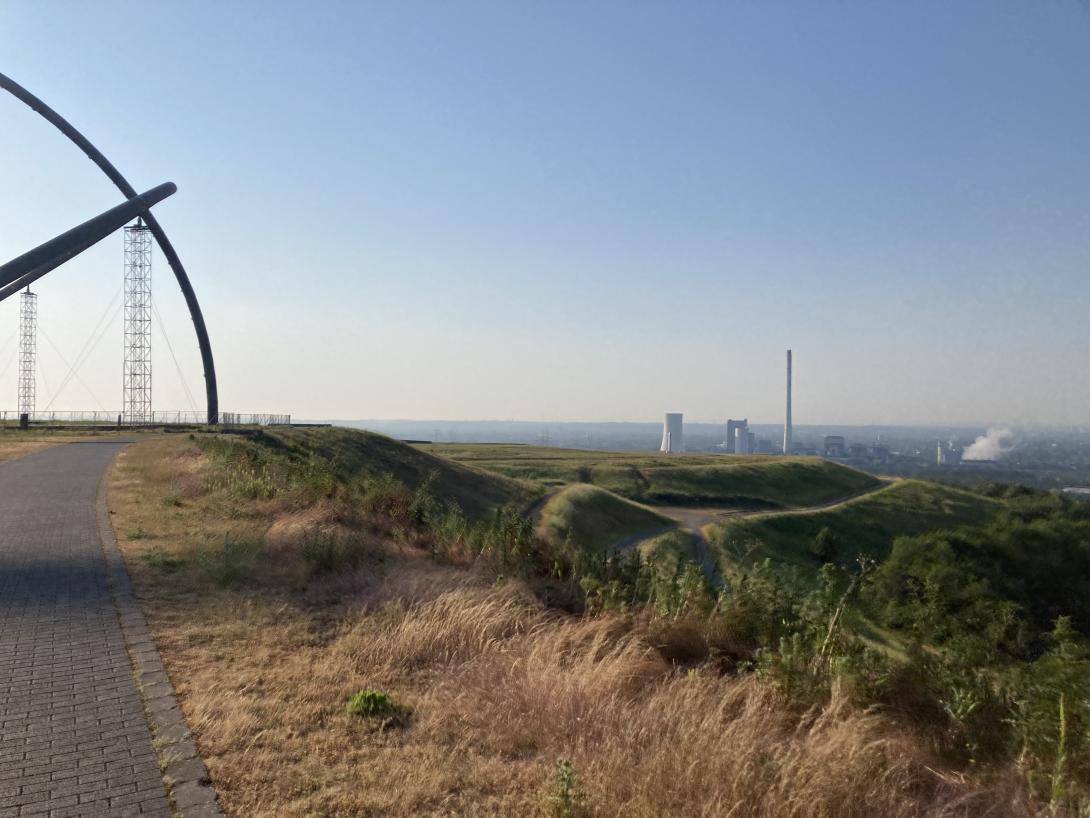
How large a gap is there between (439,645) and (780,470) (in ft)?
245

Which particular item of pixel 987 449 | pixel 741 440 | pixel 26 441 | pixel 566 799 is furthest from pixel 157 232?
pixel 987 449

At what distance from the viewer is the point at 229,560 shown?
834 centimetres

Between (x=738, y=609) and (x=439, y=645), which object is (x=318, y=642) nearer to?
(x=439, y=645)

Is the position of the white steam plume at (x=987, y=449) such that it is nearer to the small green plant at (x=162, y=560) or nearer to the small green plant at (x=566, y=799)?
the small green plant at (x=162, y=560)

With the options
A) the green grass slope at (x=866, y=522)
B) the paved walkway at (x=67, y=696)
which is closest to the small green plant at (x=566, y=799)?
the paved walkway at (x=67, y=696)

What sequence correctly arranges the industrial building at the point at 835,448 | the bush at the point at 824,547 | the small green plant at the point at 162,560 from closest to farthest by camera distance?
the small green plant at the point at 162,560
the bush at the point at 824,547
the industrial building at the point at 835,448

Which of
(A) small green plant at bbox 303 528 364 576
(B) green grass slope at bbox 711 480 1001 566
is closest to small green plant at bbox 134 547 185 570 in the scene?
(A) small green plant at bbox 303 528 364 576

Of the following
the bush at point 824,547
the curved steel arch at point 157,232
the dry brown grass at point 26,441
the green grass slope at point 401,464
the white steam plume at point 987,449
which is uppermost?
the curved steel arch at point 157,232

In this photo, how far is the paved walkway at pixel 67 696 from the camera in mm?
3648

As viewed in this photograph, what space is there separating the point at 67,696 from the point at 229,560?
11.5 ft

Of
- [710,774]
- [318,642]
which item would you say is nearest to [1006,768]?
[710,774]

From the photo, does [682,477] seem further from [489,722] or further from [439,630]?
[489,722]

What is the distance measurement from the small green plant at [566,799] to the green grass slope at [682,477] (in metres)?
55.5

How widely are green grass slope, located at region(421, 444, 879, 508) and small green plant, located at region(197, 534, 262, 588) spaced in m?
50.2
